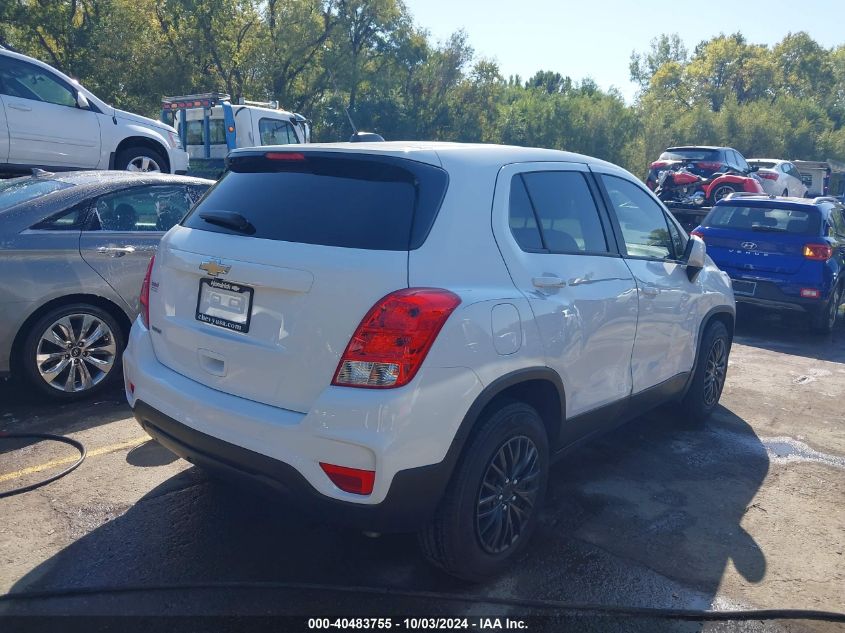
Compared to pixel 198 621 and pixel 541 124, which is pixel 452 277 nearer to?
pixel 198 621

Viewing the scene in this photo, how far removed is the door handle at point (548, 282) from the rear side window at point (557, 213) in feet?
0.53

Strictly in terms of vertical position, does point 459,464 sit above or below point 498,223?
below

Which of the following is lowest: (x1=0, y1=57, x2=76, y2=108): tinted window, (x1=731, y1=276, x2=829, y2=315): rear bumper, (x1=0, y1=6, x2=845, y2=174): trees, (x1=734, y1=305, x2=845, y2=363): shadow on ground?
(x1=734, y1=305, x2=845, y2=363): shadow on ground

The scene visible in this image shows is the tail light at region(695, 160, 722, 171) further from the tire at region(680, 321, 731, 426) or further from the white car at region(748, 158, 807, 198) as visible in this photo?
the tire at region(680, 321, 731, 426)

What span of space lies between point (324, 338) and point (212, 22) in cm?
2765

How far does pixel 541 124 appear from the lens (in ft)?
151

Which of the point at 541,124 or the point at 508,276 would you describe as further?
the point at 541,124

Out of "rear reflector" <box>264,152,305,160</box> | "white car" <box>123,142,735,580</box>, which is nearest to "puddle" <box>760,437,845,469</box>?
"white car" <box>123,142,735,580</box>

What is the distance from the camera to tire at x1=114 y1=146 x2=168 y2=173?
387 inches

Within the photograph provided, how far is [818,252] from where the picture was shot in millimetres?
8805

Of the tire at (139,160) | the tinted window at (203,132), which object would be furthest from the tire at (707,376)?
the tinted window at (203,132)

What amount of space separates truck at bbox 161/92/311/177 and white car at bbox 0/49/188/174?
352cm

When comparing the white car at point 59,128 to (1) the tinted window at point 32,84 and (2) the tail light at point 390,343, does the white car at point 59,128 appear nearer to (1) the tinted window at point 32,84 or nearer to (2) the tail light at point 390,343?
(1) the tinted window at point 32,84

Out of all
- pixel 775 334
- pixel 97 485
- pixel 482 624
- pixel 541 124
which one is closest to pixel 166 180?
pixel 97 485
